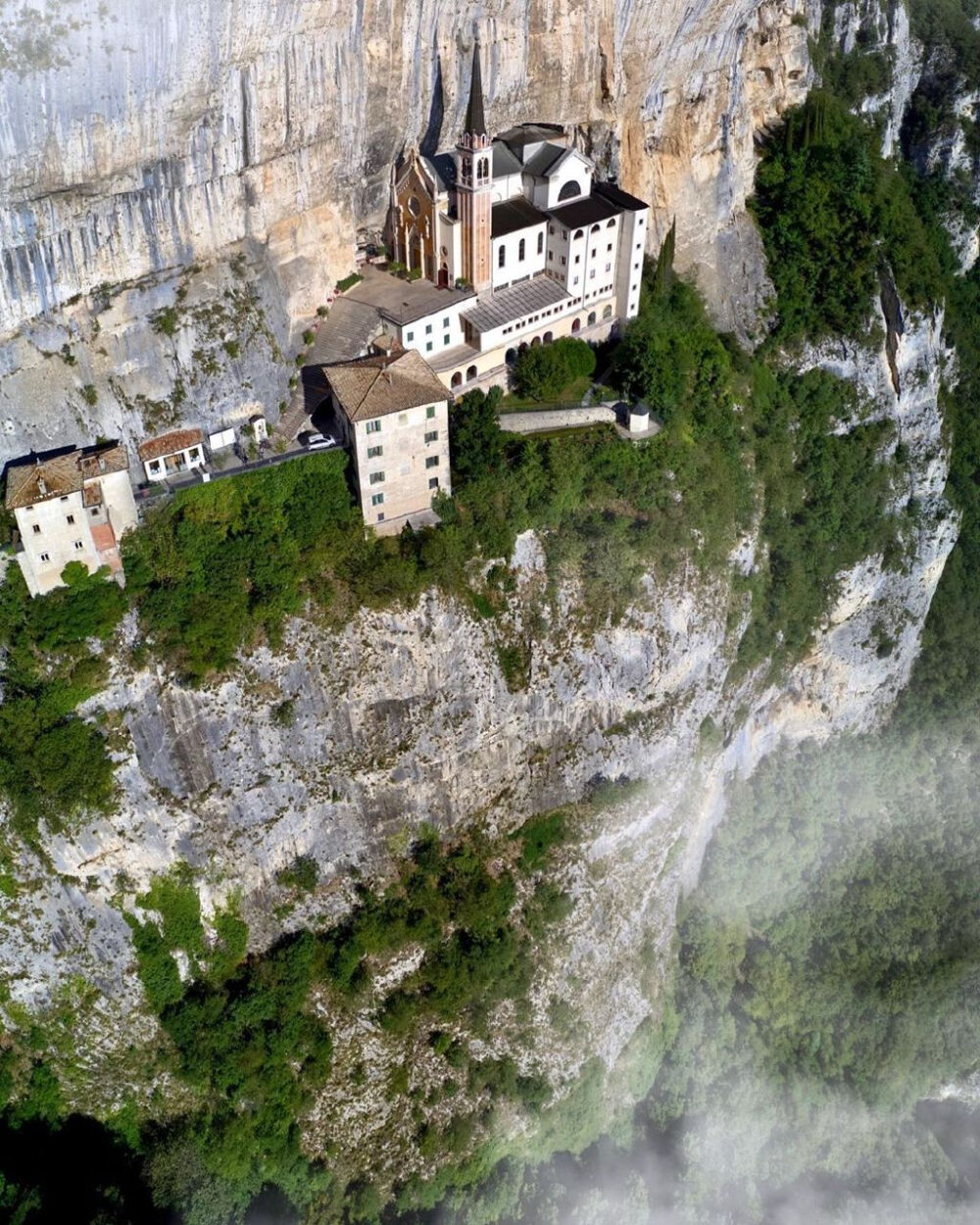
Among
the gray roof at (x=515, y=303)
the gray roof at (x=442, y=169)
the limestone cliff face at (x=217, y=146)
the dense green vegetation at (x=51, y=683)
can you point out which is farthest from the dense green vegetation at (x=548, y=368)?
the dense green vegetation at (x=51, y=683)

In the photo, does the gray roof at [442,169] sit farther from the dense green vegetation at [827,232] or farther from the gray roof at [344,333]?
the dense green vegetation at [827,232]

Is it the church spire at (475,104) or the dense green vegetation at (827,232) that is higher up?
the church spire at (475,104)

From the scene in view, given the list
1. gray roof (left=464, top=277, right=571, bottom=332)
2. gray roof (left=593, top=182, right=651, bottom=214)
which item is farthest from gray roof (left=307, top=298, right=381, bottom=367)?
gray roof (left=593, top=182, right=651, bottom=214)

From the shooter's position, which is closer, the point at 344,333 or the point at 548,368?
the point at 344,333

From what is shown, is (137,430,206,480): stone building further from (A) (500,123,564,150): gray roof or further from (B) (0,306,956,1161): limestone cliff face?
(A) (500,123,564,150): gray roof

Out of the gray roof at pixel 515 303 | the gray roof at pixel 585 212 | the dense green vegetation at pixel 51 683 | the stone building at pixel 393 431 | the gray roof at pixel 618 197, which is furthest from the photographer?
the gray roof at pixel 618 197

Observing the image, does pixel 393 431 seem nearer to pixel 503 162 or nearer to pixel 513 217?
pixel 513 217

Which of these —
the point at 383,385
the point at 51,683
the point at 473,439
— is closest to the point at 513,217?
the point at 473,439
